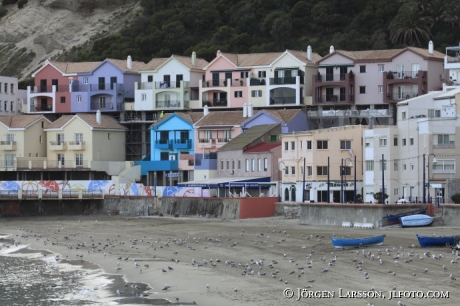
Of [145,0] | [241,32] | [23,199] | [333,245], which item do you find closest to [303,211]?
[333,245]

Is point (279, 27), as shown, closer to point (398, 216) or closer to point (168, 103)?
point (168, 103)

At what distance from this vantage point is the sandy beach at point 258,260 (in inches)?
1396

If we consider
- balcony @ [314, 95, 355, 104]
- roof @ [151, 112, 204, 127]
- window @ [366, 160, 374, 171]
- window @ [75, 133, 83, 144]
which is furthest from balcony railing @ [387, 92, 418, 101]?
window @ [75, 133, 83, 144]

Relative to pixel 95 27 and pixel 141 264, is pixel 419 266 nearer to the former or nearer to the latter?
pixel 141 264

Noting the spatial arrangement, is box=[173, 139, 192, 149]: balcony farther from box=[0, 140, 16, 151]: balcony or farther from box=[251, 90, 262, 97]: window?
box=[0, 140, 16, 151]: balcony

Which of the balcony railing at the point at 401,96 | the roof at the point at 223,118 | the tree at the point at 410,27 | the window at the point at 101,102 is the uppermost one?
the tree at the point at 410,27

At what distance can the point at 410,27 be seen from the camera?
348 ft

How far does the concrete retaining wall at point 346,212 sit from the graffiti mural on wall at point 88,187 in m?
21.3

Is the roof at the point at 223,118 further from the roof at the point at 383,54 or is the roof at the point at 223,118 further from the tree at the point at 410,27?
the tree at the point at 410,27

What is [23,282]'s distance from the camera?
140ft

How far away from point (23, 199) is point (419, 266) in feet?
162

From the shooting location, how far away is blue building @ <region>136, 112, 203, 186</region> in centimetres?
9106

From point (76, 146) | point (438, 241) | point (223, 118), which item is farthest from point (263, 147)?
point (438, 241)

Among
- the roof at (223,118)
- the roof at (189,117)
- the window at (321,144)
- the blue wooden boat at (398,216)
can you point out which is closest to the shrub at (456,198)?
the blue wooden boat at (398,216)
